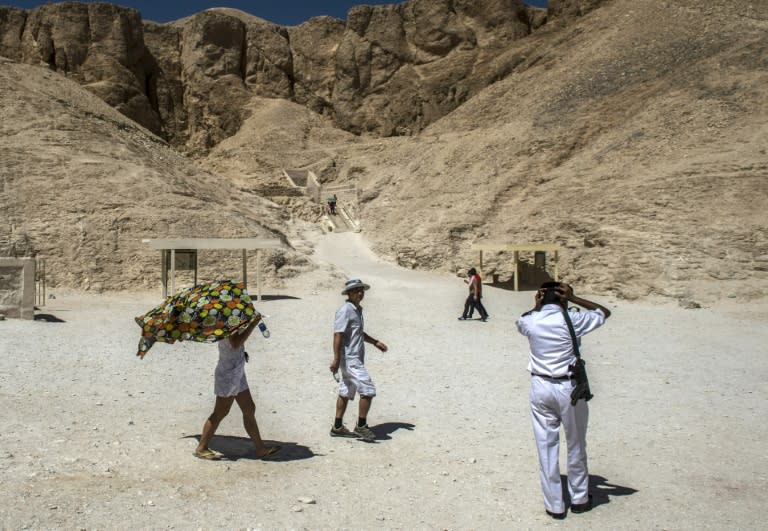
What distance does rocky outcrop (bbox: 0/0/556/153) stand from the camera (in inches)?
2112

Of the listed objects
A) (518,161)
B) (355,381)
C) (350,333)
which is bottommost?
(355,381)

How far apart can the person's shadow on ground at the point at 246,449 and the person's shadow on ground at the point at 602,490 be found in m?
→ 2.18

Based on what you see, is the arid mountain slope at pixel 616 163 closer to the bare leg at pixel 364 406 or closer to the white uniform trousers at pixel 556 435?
the bare leg at pixel 364 406

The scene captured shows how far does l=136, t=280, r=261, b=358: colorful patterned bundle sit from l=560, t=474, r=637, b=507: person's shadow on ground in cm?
277

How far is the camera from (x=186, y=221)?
21.3 metres

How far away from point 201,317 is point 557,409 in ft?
9.32

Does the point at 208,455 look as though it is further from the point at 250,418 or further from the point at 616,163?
the point at 616,163

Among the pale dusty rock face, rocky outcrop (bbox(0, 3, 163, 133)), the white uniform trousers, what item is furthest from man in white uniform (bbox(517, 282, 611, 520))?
rocky outcrop (bbox(0, 3, 163, 133))

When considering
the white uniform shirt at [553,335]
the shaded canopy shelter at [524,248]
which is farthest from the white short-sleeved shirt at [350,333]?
the shaded canopy shelter at [524,248]

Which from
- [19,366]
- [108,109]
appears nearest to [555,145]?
[108,109]

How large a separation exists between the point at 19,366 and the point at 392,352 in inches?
212

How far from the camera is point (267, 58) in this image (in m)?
62.4

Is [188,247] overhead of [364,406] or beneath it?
overhead

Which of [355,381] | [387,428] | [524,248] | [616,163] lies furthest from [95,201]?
[616,163]
